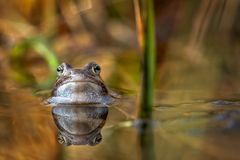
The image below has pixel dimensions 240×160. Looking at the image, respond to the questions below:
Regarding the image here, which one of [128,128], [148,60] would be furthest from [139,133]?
[148,60]

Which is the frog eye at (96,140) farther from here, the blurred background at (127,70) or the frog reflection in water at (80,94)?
the frog reflection in water at (80,94)

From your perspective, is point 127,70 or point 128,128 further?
point 127,70

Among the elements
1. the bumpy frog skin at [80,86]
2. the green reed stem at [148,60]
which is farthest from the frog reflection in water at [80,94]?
the green reed stem at [148,60]

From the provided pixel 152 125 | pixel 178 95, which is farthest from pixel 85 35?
pixel 152 125

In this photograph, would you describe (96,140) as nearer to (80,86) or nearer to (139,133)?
(139,133)

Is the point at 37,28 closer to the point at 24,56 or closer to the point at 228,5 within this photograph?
the point at 24,56

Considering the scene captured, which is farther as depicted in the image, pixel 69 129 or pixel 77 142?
pixel 69 129
